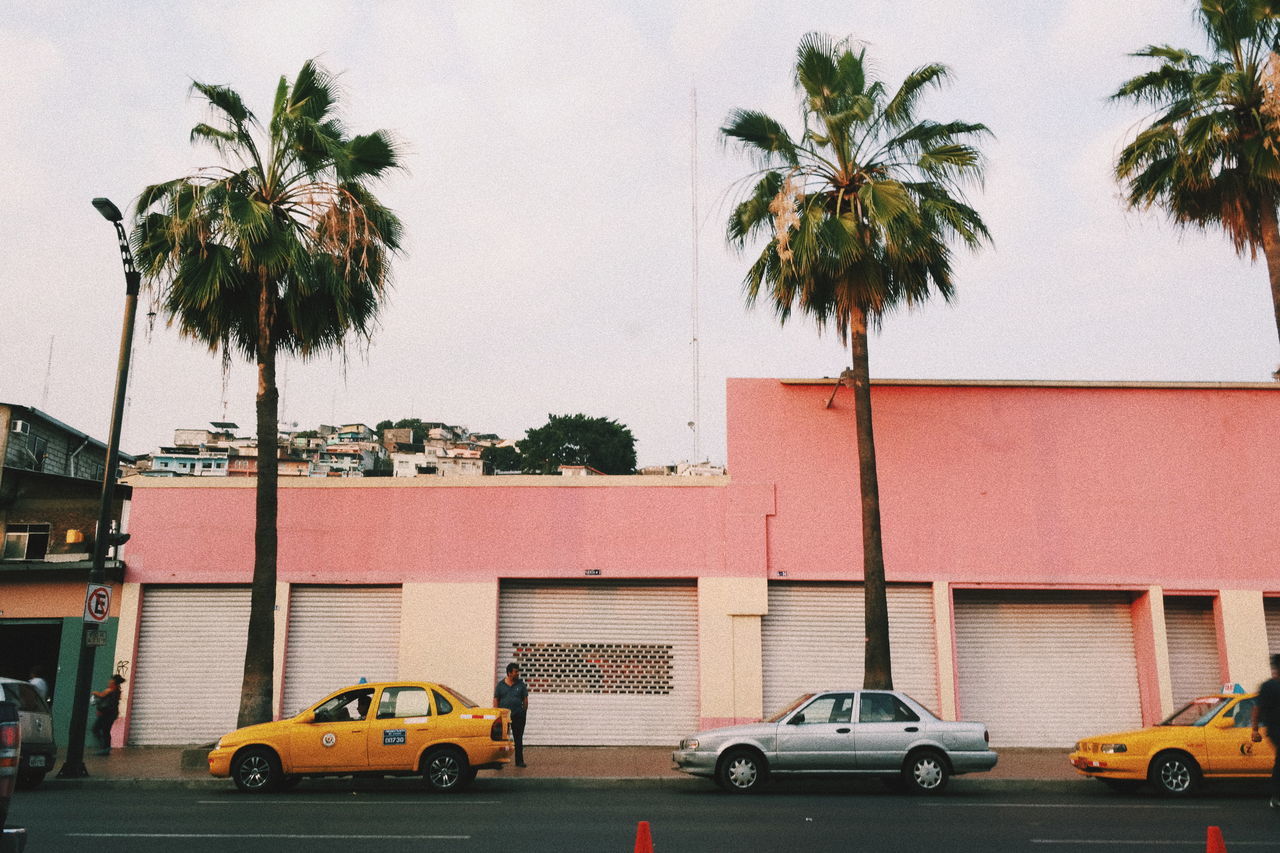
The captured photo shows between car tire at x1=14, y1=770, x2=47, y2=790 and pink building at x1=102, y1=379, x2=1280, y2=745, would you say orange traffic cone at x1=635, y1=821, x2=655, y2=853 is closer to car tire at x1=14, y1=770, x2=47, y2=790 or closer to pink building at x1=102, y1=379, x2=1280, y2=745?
car tire at x1=14, y1=770, x2=47, y2=790

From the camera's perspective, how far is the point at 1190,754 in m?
13.0

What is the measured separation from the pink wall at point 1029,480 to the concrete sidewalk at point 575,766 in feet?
13.2

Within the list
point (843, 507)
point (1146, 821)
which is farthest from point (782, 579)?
point (1146, 821)

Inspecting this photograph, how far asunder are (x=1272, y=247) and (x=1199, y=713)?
8.85 m

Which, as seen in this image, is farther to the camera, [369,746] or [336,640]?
[336,640]

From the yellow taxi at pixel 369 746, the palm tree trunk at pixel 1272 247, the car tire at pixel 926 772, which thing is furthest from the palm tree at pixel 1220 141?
the yellow taxi at pixel 369 746

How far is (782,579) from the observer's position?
763 inches

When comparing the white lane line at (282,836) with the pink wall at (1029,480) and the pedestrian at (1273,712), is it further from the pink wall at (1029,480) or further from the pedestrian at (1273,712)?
the pink wall at (1029,480)

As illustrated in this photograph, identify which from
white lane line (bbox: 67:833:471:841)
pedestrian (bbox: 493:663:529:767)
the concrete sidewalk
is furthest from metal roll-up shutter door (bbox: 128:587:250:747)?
white lane line (bbox: 67:833:471:841)

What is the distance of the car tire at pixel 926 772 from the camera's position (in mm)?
13367

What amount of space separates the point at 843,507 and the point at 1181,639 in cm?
715

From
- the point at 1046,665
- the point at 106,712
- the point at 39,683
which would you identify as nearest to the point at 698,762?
the point at 1046,665

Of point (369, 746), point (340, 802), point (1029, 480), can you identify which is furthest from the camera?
point (1029, 480)

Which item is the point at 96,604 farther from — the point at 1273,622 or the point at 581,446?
the point at 581,446
